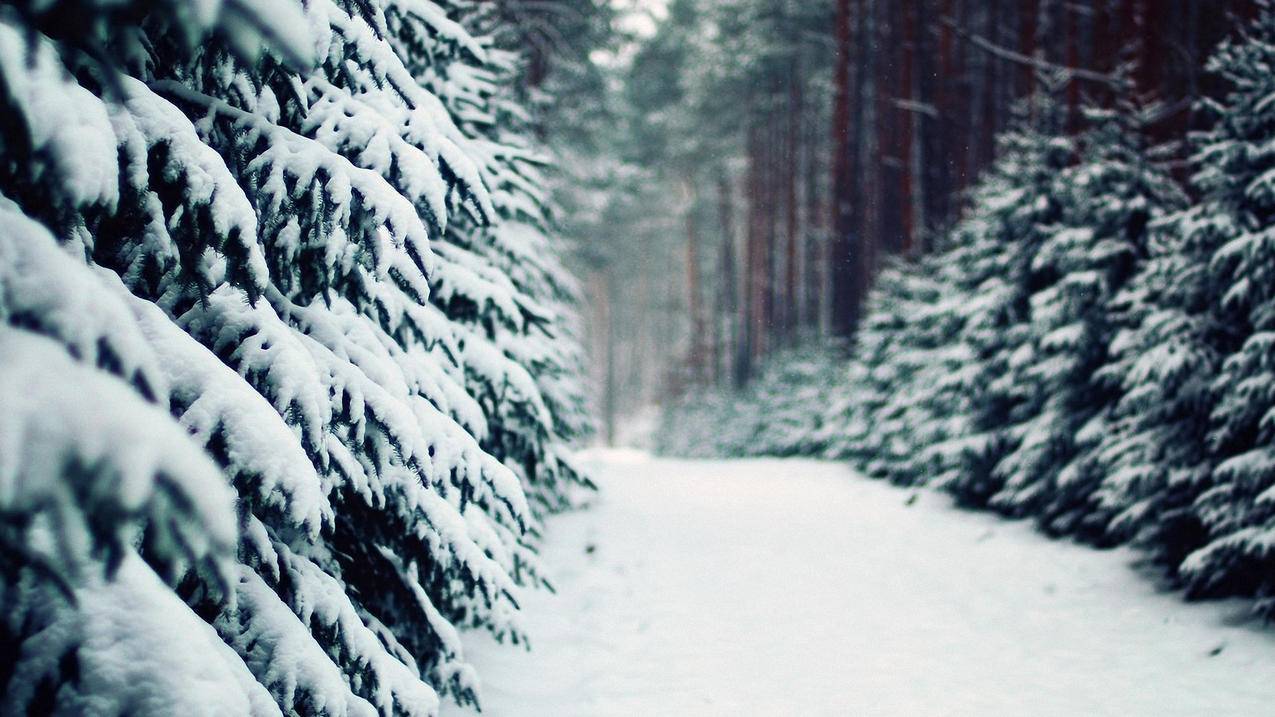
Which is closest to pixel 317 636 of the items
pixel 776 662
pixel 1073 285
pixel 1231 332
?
pixel 776 662

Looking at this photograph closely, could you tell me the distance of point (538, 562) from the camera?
402 centimetres

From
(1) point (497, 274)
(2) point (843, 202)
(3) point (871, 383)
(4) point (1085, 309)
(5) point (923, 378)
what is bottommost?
(3) point (871, 383)

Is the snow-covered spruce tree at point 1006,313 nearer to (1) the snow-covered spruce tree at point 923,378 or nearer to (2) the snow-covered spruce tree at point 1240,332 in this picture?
(1) the snow-covered spruce tree at point 923,378

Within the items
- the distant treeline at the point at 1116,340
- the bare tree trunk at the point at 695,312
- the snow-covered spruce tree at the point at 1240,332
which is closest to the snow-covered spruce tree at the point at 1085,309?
the distant treeline at the point at 1116,340

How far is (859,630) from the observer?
511 cm

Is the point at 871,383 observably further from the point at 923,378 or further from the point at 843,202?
the point at 843,202

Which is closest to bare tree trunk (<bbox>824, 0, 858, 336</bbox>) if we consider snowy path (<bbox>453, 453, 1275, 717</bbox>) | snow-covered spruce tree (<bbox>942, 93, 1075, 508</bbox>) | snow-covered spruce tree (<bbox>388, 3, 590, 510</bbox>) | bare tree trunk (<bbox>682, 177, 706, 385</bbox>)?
snow-covered spruce tree (<bbox>942, 93, 1075, 508</bbox>)

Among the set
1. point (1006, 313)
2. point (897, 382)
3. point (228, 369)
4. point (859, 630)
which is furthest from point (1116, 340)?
point (228, 369)

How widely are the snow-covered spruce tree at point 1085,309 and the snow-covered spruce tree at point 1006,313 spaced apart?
29 centimetres

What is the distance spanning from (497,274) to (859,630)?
138 inches

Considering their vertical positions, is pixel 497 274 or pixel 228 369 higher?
pixel 497 274

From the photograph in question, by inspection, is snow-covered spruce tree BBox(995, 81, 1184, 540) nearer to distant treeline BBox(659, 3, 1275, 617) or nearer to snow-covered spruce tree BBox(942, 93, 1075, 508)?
distant treeline BBox(659, 3, 1275, 617)

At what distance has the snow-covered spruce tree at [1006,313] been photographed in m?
7.39

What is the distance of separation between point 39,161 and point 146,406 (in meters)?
0.56
